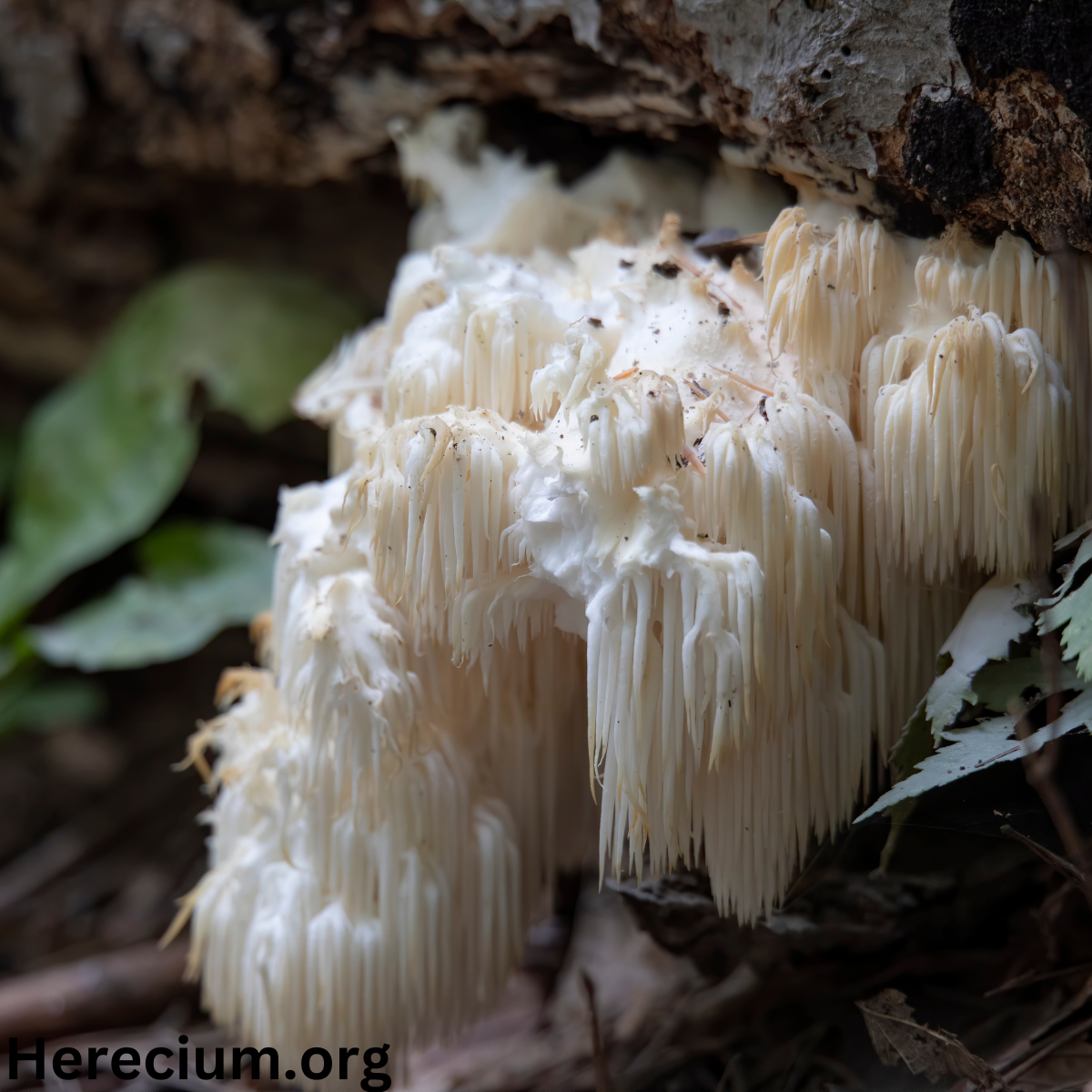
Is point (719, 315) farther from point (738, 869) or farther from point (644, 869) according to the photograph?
point (644, 869)

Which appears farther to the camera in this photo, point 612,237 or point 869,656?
point 612,237

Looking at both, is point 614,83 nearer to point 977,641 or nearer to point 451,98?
point 451,98

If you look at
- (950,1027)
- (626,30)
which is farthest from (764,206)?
(950,1027)

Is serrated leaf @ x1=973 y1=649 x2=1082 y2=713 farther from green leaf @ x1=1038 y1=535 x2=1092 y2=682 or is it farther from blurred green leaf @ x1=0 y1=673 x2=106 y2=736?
blurred green leaf @ x1=0 y1=673 x2=106 y2=736

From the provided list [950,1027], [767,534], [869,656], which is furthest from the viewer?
[950,1027]

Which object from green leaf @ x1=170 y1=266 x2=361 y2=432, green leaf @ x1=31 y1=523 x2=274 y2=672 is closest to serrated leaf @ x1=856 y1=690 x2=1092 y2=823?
green leaf @ x1=31 y1=523 x2=274 y2=672

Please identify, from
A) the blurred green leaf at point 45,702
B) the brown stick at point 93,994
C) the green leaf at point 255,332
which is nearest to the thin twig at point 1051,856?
the brown stick at point 93,994

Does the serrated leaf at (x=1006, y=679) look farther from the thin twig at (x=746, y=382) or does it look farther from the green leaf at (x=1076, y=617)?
the thin twig at (x=746, y=382)
